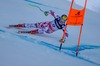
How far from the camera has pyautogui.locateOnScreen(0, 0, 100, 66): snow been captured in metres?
1.78

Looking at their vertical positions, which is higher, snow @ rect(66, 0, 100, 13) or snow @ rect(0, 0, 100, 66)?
snow @ rect(66, 0, 100, 13)

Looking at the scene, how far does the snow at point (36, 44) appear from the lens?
5.85 feet

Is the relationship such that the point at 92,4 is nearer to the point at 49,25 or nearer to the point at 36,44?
the point at 49,25

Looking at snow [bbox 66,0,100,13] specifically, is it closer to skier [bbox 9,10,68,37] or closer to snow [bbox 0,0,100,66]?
snow [bbox 0,0,100,66]

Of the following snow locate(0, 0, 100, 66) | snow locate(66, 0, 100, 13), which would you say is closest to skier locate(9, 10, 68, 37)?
snow locate(0, 0, 100, 66)

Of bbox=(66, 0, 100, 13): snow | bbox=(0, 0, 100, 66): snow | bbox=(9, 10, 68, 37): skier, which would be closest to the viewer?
bbox=(0, 0, 100, 66): snow

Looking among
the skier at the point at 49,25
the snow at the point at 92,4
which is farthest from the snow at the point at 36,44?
the snow at the point at 92,4

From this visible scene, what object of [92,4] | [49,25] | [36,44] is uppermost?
[92,4]

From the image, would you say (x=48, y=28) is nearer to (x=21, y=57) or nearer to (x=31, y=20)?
(x=31, y=20)

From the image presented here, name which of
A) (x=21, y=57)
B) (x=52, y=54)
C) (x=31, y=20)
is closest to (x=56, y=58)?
(x=52, y=54)

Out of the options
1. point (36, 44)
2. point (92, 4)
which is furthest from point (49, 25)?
point (92, 4)

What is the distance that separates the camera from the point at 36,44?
7.11 ft

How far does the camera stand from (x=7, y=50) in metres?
1.77

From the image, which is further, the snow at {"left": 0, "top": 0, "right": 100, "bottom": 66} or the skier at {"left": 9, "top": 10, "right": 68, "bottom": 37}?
the skier at {"left": 9, "top": 10, "right": 68, "bottom": 37}
